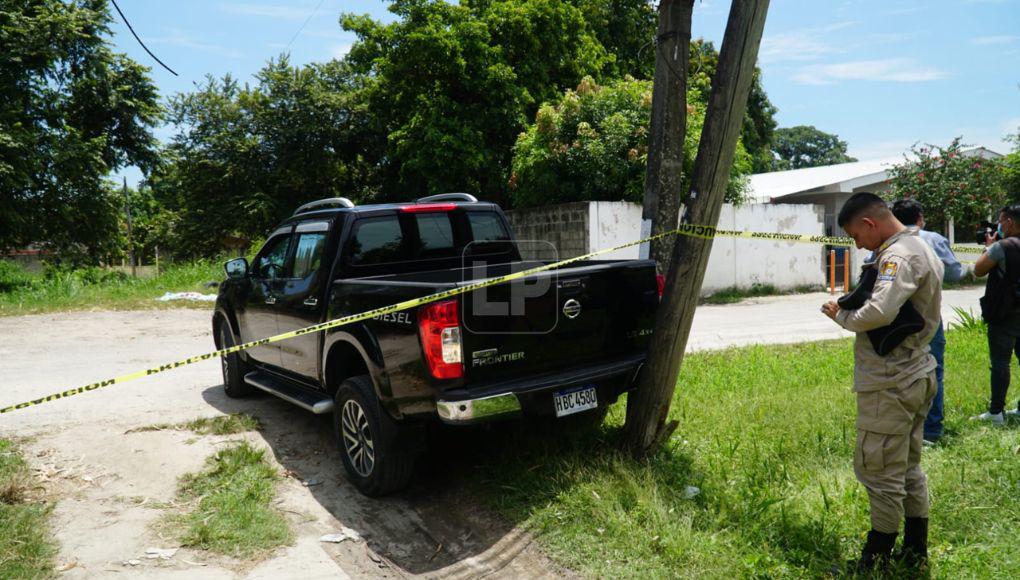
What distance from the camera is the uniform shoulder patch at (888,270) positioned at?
10.0 ft

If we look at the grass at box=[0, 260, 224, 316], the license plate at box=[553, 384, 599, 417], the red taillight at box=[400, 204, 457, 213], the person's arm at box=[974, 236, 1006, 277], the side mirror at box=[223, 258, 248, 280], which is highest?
the red taillight at box=[400, 204, 457, 213]

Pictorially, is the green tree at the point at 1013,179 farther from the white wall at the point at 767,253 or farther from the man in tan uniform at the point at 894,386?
the man in tan uniform at the point at 894,386

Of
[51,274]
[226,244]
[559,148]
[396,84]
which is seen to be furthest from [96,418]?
[226,244]

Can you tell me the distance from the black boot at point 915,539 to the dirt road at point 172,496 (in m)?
1.70

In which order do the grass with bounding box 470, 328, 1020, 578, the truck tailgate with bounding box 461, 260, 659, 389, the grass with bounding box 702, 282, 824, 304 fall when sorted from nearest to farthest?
the grass with bounding box 470, 328, 1020, 578 → the truck tailgate with bounding box 461, 260, 659, 389 → the grass with bounding box 702, 282, 824, 304

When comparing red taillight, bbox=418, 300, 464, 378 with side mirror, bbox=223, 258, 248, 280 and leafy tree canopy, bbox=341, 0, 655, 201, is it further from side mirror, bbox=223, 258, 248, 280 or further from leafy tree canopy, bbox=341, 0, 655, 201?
leafy tree canopy, bbox=341, 0, 655, 201

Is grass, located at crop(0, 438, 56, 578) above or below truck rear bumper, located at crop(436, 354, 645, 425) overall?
below

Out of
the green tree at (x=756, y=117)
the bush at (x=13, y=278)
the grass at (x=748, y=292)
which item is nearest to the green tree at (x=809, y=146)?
the green tree at (x=756, y=117)

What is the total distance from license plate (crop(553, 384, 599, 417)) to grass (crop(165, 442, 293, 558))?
1.77 meters

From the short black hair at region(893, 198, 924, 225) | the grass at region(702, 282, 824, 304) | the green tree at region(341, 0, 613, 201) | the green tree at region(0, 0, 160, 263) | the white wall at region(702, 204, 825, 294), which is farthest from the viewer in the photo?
the green tree at region(341, 0, 613, 201)

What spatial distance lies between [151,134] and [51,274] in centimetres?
734

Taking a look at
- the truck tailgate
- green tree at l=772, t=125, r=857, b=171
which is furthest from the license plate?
green tree at l=772, t=125, r=857, b=171

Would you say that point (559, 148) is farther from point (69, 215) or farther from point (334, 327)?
point (69, 215)

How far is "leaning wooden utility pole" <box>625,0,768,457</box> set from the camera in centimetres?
404
